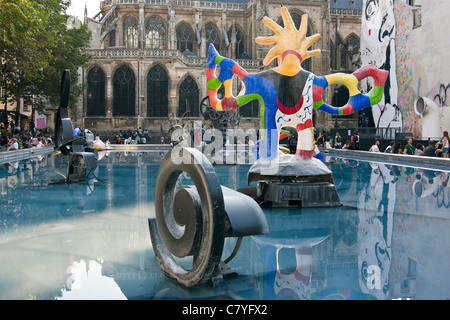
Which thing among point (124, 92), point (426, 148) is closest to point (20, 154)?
point (426, 148)

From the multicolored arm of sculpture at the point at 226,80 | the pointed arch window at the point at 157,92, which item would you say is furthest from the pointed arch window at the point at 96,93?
the multicolored arm of sculpture at the point at 226,80

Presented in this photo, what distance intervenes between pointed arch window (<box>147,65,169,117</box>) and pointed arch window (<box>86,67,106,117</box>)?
374cm

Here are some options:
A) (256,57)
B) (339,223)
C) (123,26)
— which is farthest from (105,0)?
(339,223)

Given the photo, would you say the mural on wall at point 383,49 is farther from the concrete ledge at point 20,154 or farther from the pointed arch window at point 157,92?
the concrete ledge at point 20,154

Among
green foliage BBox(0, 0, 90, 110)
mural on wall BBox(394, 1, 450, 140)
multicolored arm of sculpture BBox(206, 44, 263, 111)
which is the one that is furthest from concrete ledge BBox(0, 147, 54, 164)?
mural on wall BBox(394, 1, 450, 140)

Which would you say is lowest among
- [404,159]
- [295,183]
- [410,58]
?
[295,183]

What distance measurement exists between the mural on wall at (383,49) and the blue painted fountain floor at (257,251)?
19.3 meters

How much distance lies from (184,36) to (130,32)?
16.5 ft

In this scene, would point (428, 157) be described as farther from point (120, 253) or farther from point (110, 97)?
point (110, 97)

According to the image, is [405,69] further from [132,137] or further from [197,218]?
[197,218]

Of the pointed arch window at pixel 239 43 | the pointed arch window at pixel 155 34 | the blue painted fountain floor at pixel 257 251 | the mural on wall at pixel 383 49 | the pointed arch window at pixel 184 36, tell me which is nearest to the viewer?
the blue painted fountain floor at pixel 257 251

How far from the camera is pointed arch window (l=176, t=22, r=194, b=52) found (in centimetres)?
4281

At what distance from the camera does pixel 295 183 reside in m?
7.52

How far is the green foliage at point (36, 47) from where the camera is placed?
45.9 ft
